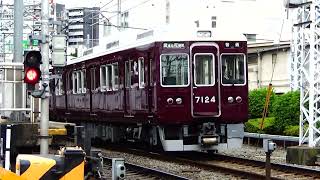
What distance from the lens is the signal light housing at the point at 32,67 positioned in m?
10.4

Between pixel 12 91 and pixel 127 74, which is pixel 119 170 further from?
pixel 127 74

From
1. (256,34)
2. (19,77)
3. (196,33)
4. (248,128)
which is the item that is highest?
(256,34)

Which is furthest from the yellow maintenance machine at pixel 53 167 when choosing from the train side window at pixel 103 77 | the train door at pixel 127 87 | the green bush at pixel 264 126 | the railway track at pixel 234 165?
the green bush at pixel 264 126

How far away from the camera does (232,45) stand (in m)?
15.4

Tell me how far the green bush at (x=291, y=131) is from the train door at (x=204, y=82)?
306 inches

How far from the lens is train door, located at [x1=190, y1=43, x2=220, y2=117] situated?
1519 centimetres

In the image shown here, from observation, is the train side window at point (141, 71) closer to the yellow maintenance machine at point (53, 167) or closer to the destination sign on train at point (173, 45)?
the destination sign on train at point (173, 45)

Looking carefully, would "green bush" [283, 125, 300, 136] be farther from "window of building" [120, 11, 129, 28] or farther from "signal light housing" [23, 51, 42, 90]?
"window of building" [120, 11, 129, 28]

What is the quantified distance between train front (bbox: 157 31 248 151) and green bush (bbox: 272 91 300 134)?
27.8ft

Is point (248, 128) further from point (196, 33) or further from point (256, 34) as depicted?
point (256, 34)

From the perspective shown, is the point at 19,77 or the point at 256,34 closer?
the point at 19,77

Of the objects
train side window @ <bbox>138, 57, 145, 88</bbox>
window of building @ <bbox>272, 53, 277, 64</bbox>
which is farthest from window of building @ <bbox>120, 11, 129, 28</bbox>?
train side window @ <bbox>138, 57, 145, 88</bbox>

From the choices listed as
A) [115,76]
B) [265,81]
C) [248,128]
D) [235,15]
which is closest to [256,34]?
[235,15]

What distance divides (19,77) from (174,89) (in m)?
4.05
